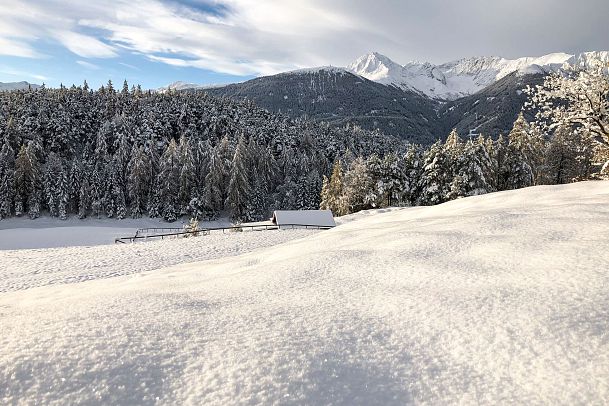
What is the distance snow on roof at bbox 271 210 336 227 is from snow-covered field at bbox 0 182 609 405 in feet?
114

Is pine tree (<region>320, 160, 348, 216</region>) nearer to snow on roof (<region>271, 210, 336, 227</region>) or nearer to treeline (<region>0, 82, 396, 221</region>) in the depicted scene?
snow on roof (<region>271, 210, 336, 227</region>)

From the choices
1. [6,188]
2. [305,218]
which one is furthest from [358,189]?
[6,188]

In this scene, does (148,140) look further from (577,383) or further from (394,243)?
(577,383)

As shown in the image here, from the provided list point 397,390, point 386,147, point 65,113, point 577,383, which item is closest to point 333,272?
point 397,390

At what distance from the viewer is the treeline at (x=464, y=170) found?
47625mm

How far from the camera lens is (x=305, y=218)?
45.1m

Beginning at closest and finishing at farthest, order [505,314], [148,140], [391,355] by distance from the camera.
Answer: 1. [391,355]
2. [505,314]
3. [148,140]

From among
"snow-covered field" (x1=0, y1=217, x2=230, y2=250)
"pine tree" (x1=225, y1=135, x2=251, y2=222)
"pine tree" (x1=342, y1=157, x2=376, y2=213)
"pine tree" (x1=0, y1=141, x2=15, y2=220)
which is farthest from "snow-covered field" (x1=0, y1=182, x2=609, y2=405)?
"pine tree" (x1=0, y1=141, x2=15, y2=220)

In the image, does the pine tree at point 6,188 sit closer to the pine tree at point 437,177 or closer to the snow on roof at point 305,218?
the snow on roof at point 305,218

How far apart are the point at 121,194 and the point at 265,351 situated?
8147 centimetres

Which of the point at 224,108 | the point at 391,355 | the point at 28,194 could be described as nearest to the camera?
the point at 391,355

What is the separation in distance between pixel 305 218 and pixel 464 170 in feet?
71.4

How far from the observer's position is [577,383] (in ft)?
14.0

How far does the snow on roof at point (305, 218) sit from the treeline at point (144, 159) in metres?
33.7
